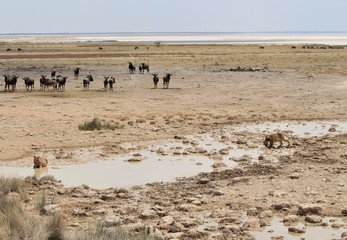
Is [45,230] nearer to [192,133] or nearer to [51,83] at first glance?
[192,133]

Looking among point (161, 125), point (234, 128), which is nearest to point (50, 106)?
point (161, 125)

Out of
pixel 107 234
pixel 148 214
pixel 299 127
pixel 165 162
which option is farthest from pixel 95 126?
pixel 107 234

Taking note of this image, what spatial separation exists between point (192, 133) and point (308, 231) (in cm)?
1062

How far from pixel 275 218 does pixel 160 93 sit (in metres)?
→ 21.9

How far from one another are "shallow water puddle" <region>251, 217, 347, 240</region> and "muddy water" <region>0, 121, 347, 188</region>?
4.41 m

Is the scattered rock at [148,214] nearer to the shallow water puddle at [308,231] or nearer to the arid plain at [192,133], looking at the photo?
the arid plain at [192,133]

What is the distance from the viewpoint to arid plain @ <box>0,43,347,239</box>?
991cm

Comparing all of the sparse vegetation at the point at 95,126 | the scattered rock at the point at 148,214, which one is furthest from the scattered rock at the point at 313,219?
the sparse vegetation at the point at 95,126

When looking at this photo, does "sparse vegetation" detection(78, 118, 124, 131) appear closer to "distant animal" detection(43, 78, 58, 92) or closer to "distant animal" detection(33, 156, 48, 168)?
"distant animal" detection(33, 156, 48, 168)

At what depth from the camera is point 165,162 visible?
15.1 metres

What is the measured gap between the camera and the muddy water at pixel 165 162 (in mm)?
13406

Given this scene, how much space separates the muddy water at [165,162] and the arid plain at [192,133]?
42cm

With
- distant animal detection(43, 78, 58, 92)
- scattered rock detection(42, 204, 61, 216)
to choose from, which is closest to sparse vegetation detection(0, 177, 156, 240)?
scattered rock detection(42, 204, 61, 216)

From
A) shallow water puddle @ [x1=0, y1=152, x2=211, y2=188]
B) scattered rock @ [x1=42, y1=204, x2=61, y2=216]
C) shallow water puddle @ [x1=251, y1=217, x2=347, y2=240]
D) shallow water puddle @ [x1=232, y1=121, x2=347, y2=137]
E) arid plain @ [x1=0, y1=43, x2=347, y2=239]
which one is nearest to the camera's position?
shallow water puddle @ [x1=251, y1=217, x2=347, y2=240]
